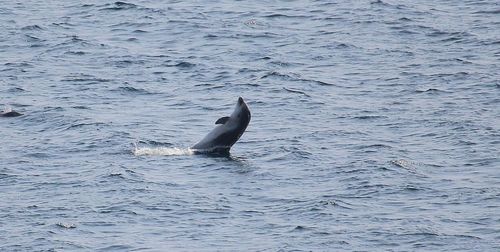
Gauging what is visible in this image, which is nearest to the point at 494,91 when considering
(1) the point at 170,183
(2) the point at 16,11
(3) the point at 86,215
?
(1) the point at 170,183

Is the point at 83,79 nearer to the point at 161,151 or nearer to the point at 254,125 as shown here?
the point at 254,125

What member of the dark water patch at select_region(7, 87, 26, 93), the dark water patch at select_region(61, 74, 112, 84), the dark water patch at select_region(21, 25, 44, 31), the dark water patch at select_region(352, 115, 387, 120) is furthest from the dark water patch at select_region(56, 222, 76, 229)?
the dark water patch at select_region(21, 25, 44, 31)

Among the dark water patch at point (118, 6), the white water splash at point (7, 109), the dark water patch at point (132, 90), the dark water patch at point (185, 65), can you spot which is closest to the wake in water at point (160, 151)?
the white water splash at point (7, 109)

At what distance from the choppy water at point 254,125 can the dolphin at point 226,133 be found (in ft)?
1.86

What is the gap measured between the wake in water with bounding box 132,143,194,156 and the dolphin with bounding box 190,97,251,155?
30 centimetres

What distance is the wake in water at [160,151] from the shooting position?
39156mm

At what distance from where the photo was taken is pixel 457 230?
32.3 meters

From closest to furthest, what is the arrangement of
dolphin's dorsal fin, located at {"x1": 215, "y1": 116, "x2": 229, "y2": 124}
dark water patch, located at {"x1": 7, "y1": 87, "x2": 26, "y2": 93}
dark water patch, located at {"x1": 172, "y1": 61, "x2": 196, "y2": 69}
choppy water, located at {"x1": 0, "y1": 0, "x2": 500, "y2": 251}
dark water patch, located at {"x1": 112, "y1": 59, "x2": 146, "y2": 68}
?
choppy water, located at {"x1": 0, "y1": 0, "x2": 500, "y2": 251}, dolphin's dorsal fin, located at {"x1": 215, "y1": 116, "x2": 229, "y2": 124}, dark water patch, located at {"x1": 7, "y1": 87, "x2": 26, "y2": 93}, dark water patch, located at {"x1": 172, "y1": 61, "x2": 196, "y2": 69}, dark water patch, located at {"x1": 112, "y1": 59, "x2": 146, "y2": 68}

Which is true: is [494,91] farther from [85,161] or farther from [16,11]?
[16,11]

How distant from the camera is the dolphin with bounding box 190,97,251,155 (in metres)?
38.5

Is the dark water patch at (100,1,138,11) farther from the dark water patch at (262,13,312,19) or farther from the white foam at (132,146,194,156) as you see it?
the white foam at (132,146,194,156)

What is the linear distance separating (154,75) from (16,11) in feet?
46.6

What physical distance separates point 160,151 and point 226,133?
200 cm

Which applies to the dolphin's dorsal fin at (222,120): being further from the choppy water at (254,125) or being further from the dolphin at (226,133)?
the choppy water at (254,125)
